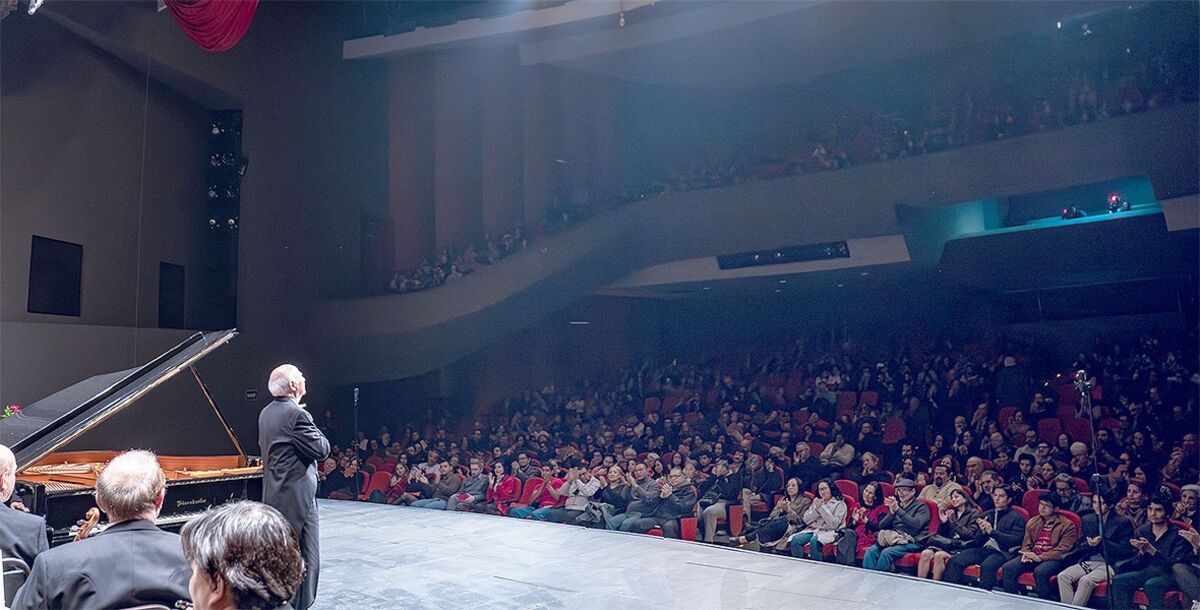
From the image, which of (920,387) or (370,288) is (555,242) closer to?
(370,288)

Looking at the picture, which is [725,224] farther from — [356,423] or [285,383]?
[285,383]

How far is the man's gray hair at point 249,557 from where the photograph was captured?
1.18m

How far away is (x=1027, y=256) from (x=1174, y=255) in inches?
43.7

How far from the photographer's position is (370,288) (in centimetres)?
1082

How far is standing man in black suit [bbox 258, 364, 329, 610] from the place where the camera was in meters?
3.39

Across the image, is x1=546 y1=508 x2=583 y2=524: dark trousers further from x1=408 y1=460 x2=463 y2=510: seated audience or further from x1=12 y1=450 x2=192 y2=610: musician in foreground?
x1=12 y1=450 x2=192 y2=610: musician in foreground

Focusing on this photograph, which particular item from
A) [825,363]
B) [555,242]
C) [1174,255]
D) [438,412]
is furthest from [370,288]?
[1174,255]

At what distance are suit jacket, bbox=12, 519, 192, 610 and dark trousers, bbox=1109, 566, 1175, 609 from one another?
15.2 feet

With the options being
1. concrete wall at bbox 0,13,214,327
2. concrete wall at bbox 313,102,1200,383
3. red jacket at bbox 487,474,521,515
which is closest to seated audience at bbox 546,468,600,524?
red jacket at bbox 487,474,521,515

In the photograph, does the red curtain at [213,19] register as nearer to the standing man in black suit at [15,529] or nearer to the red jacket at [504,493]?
the red jacket at [504,493]

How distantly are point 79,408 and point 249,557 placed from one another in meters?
3.28

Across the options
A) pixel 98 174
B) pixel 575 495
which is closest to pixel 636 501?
pixel 575 495

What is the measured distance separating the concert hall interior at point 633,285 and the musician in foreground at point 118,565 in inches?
62.2

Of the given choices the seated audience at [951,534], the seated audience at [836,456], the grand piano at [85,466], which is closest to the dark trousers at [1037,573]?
the seated audience at [951,534]
